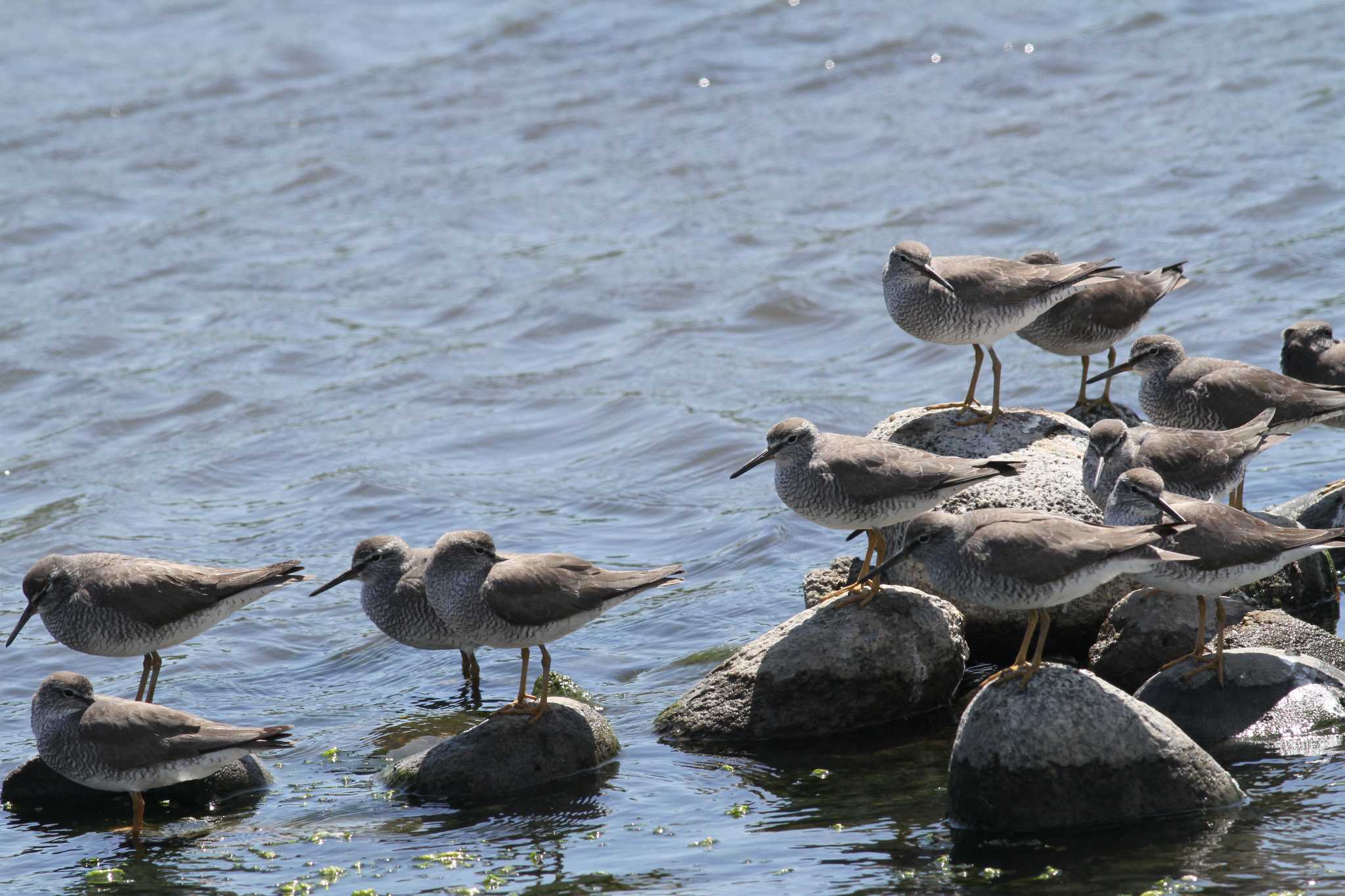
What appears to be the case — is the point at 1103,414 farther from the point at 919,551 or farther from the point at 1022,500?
the point at 919,551

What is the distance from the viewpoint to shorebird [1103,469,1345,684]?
827 cm

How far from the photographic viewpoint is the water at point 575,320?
820 centimetres

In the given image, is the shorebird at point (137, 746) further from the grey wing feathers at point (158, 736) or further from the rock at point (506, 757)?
the rock at point (506, 757)

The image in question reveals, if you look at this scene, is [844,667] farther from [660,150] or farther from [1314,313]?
[660,150]

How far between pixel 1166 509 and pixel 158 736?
18.0ft

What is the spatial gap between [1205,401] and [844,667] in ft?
11.4

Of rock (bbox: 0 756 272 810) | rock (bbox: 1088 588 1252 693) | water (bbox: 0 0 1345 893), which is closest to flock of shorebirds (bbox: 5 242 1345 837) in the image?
rock (bbox: 1088 588 1252 693)

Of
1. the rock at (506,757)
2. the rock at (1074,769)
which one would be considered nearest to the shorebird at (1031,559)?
the rock at (1074,769)

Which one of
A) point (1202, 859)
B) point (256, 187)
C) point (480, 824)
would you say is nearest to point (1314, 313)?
point (1202, 859)

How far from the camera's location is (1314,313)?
16.1 metres

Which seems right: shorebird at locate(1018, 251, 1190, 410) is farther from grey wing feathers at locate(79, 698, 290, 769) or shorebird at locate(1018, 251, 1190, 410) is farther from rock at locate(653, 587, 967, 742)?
grey wing feathers at locate(79, 698, 290, 769)

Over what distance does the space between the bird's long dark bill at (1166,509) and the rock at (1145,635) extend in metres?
0.94

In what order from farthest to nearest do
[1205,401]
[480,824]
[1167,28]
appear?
[1167,28] → [1205,401] → [480,824]

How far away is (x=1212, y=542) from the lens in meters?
8.29
